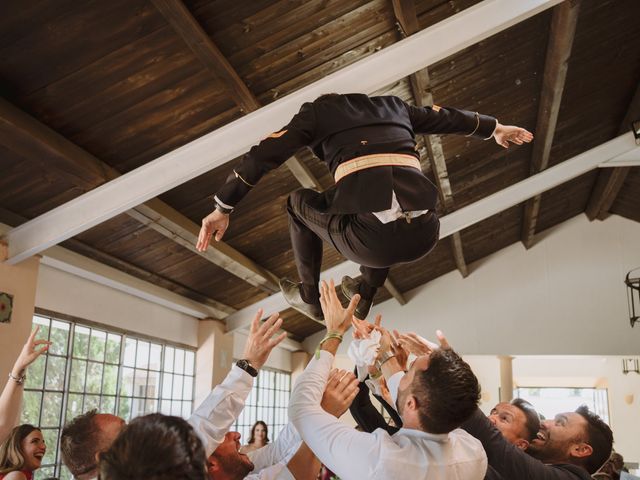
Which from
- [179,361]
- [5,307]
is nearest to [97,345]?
[5,307]

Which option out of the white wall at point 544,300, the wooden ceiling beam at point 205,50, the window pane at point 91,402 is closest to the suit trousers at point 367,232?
the wooden ceiling beam at point 205,50

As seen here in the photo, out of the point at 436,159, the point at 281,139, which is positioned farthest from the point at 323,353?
the point at 436,159

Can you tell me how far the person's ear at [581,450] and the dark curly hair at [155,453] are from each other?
5.47 ft

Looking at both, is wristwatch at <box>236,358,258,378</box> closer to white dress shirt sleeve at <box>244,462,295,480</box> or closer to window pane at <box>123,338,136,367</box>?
white dress shirt sleeve at <box>244,462,295,480</box>

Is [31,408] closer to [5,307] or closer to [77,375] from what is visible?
[77,375]

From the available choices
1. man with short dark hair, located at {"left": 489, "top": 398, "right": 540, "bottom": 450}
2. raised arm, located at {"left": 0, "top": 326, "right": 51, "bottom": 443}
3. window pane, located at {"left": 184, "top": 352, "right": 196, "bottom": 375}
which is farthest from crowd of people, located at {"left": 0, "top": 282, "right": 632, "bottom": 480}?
window pane, located at {"left": 184, "top": 352, "right": 196, "bottom": 375}

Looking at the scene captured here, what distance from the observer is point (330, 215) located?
248 cm

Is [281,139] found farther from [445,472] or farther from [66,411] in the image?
[66,411]

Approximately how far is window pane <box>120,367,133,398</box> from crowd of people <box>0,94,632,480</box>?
4496 millimetres

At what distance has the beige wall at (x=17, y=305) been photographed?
5.08 meters

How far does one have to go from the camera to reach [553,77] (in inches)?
260

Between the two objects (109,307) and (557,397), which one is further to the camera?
(557,397)

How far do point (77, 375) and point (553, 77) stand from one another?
495 centimetres

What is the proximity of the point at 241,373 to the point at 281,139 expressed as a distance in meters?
0.89
